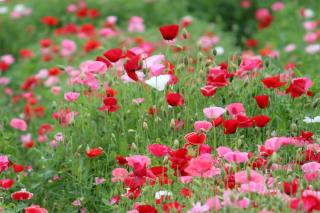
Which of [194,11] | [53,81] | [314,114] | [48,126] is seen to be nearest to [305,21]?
[194,11]

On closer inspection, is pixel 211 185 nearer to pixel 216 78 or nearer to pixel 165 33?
pixel 216 78

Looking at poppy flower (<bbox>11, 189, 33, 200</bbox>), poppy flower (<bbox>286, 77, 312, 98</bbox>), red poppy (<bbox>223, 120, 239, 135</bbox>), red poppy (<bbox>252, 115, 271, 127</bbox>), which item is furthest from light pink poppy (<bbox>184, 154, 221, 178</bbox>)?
poppy flower (<bbox>11, 189, 33, 200</bbox>)

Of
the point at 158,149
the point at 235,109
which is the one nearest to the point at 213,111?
the point at 235,109

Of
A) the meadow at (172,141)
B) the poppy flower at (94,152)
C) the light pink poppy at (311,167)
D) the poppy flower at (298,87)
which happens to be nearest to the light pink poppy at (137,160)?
the meadow at (172,141)

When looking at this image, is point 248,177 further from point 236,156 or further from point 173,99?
point 173,99

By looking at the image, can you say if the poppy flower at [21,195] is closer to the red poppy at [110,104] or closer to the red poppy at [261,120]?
the red poppy at [110,104]

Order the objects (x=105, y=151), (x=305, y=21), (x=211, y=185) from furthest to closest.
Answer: (x=305, y=21)
(x=105, y=151)
(x=211, y=185)

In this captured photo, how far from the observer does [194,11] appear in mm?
8938

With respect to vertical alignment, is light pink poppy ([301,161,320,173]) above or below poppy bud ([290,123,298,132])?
below

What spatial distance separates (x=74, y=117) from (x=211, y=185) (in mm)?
1164

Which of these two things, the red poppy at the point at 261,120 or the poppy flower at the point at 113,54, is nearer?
the red poppy at the point at 261,120

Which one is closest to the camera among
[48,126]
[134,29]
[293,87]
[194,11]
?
[293,87]

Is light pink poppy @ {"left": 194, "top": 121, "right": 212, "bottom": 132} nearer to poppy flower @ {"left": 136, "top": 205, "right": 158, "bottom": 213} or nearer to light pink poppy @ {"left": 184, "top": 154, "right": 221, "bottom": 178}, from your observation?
light pink poppy @ {"left": 184, "top": 154, "right": 221, "bottom": 178}

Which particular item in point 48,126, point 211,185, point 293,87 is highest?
point 293,87
